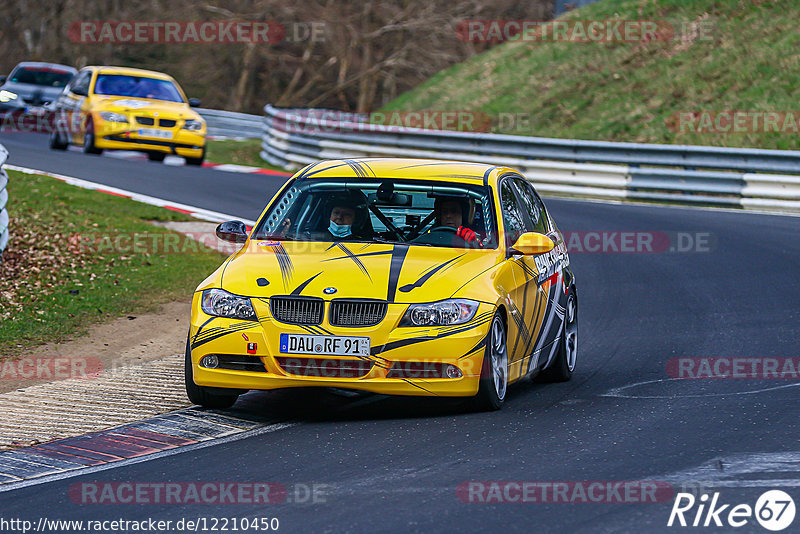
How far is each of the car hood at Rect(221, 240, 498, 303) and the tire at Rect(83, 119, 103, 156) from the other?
17675 mm

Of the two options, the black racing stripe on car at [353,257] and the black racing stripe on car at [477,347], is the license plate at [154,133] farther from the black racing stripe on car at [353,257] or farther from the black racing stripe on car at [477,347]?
the black racing stripe on car at [477,347]

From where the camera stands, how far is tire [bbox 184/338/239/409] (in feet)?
26.4

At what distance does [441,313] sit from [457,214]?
1.25 meters

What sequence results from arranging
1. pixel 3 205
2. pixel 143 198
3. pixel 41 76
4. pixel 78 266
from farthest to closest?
pixel 41 76 < pixel 143 198 < pixel 78 266 < pixel 3 205

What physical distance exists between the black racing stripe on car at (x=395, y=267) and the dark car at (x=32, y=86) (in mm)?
25211

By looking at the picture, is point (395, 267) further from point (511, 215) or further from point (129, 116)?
point (129, 116)

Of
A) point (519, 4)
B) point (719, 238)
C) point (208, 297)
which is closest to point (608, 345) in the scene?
point (208, 297)

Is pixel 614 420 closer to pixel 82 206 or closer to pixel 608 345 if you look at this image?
pixel 608 345

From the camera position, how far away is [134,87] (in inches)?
1006

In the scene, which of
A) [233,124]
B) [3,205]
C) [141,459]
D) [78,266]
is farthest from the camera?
[233,124]

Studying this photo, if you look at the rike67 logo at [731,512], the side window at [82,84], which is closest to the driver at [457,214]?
the rike67 logo at [731,512]

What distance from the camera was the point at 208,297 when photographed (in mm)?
8031
